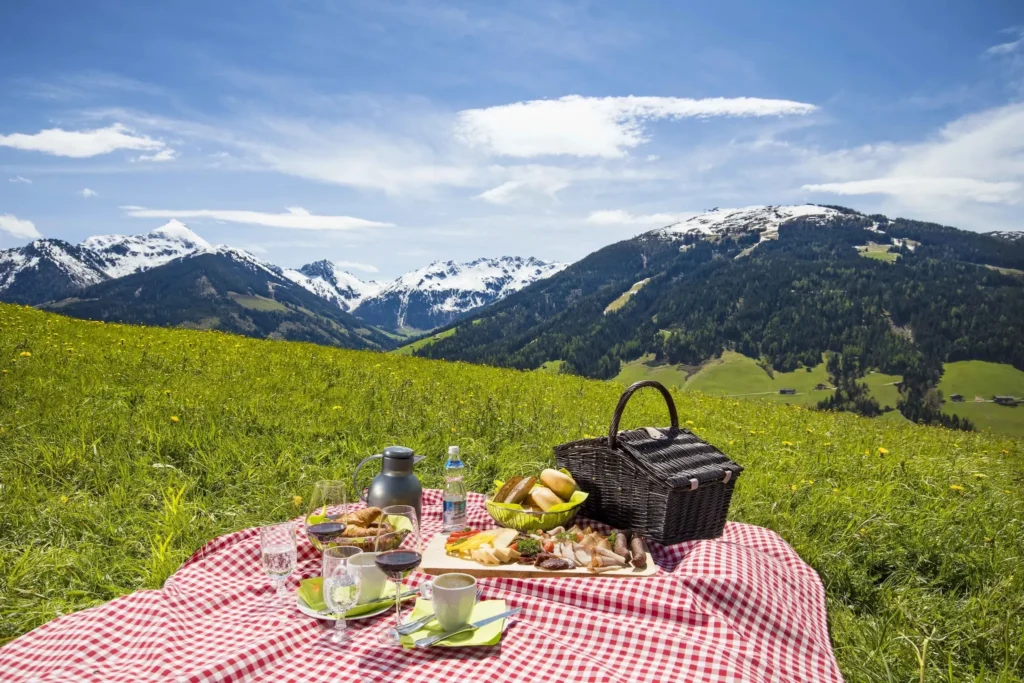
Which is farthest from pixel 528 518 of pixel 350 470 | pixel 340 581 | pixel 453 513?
pixel 350 470

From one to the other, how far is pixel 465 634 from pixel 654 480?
6.34 feet

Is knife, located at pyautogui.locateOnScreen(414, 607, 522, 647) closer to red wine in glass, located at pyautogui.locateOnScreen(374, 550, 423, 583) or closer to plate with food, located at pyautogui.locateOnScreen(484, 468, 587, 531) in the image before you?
red wine in glass, located at pyautogui.locateOnScreen(374, 550, 423, 583)

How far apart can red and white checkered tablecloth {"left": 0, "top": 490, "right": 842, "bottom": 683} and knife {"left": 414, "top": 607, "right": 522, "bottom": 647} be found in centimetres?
7

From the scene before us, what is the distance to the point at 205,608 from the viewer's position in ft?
11.7

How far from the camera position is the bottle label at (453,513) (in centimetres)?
462

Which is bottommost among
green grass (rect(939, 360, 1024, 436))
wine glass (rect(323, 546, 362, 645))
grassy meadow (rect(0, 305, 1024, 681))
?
green grass (rect(939, 360, 1024, 436))

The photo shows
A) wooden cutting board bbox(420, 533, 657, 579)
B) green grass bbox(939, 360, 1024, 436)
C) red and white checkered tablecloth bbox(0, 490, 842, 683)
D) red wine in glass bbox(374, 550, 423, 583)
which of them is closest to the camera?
red and white checkered tablecloth bbox(0, 490, 842, 683)

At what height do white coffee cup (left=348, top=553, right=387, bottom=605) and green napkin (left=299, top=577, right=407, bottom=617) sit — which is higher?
white coffee cup (left=348, top=553, right=387, bottom=605)

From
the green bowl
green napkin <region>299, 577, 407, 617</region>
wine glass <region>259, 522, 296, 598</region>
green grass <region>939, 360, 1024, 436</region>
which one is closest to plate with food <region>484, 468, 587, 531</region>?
the green bowl

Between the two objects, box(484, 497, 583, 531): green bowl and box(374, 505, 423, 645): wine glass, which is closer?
box(374, 505, 423, 645): wine glass

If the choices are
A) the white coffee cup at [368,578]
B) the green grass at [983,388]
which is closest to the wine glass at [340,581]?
the white coffee cup at [368,578]

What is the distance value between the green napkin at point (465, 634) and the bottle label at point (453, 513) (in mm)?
1250

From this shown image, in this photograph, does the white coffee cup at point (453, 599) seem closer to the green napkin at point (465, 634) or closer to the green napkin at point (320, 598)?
the green napkin at point (465, 634)

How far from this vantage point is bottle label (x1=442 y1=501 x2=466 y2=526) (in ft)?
15.2
